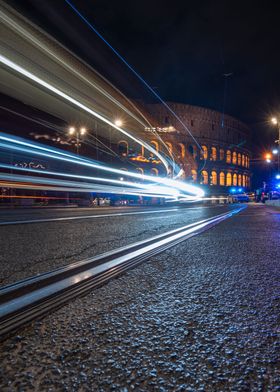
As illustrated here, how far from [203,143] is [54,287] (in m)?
68.1

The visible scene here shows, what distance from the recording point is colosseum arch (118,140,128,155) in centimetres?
5292

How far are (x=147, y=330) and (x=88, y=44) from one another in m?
29.2

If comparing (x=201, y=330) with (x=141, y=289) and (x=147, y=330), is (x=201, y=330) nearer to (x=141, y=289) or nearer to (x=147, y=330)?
(x=147, y=330)

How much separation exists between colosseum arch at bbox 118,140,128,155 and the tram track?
5127 centimetres

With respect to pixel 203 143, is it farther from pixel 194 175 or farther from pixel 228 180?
pixel 228 180

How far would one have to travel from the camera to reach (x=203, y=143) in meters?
65.8

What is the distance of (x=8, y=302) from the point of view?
124 centimetres

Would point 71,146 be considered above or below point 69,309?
above

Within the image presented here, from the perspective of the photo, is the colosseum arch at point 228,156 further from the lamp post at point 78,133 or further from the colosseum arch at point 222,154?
the lamp post at point 78,133

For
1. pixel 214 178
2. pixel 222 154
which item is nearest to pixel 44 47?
pixel 214 178

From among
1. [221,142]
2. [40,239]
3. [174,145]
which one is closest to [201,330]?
[40,239]

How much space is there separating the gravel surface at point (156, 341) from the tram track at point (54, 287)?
0.27 ft

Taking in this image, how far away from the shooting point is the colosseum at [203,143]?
58.6 meters

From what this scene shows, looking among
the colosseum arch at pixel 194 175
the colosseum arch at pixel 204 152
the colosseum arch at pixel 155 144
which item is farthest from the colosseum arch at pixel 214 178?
the colosseum arch at pixel 155 144
